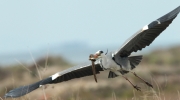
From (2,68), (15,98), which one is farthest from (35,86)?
(2,68)

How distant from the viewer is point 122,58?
9.87 m

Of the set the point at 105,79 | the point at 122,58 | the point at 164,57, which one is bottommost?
the point at 164,57

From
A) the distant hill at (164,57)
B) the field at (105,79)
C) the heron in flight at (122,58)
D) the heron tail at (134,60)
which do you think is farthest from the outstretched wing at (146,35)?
the distant hill at (164,57)

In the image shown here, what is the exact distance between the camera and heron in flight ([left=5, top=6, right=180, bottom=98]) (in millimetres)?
9219

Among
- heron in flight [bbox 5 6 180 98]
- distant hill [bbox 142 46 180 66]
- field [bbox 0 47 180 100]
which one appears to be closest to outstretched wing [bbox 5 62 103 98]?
heron in flight [bbox 5 6 180 98]

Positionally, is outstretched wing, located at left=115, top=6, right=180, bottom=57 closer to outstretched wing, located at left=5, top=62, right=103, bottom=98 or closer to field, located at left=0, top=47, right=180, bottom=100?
outstretched wing, located at left=5, top=62, right=103, bottom=98

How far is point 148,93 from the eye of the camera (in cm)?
895

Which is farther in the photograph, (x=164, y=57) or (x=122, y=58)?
(x=164, y=57)

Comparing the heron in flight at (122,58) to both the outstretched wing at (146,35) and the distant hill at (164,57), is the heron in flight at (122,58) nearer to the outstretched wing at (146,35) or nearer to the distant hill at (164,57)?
the outstretched wing at (146,35)

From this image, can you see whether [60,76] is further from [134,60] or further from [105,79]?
[105,79]

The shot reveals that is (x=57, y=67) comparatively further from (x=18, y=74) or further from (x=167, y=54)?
(x=167, y=54)

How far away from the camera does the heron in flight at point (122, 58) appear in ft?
30.2

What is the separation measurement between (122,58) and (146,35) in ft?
1.89

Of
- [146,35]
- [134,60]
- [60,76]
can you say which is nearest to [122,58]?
[134,60]
